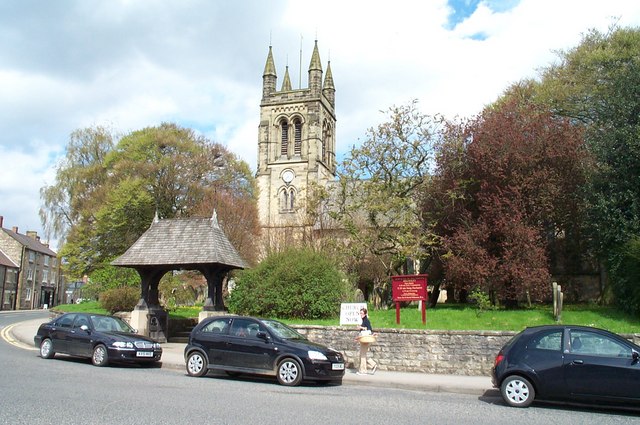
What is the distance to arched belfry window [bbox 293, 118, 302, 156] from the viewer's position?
220 feet

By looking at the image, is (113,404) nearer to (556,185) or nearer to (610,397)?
(610,397)

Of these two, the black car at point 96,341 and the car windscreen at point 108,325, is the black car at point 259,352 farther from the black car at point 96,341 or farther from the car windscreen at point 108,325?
the car windscreen at point 108,325

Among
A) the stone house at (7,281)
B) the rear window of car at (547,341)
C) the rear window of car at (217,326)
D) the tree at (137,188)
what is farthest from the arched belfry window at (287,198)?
the rear window of car at (547,341)

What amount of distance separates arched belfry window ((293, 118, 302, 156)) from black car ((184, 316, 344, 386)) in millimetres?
Result: 54378

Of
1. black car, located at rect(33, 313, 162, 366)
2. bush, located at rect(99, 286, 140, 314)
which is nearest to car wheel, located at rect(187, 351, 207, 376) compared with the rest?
black car, located at rect(33, 313, 162, 366)

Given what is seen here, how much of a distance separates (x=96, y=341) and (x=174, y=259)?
4.71 meters

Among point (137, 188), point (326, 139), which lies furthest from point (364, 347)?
point (326, 139)

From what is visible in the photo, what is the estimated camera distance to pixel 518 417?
8812mm

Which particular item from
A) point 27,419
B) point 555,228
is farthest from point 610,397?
point 555,228

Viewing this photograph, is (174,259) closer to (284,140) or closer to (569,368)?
(569,368)

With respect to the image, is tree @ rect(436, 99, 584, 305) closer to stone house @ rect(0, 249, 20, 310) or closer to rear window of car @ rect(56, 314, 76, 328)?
rear window of car @ rect(56, 314, 76, 328)

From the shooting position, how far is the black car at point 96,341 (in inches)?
563

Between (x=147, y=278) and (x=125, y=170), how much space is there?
20.0 m

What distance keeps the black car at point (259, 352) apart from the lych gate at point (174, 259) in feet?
17.6
